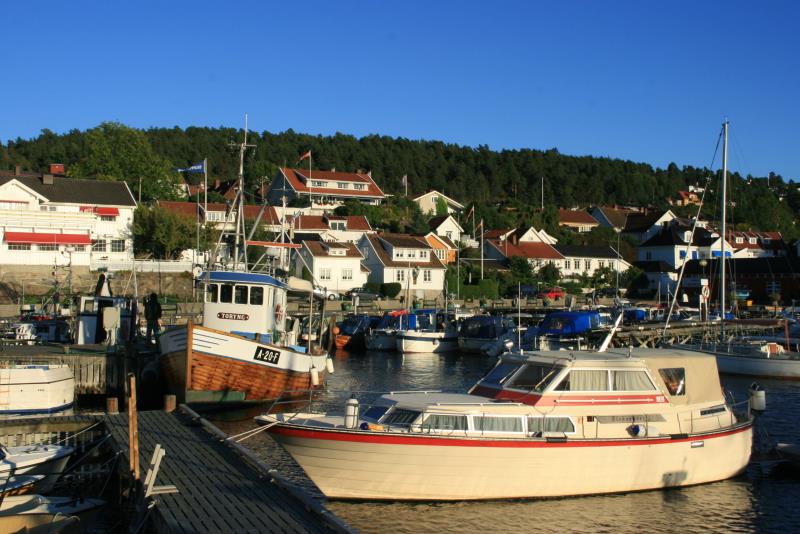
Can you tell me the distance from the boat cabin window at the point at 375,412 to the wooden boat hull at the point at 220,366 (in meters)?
10.4

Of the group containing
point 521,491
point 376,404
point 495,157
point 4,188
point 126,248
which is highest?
point 495,157

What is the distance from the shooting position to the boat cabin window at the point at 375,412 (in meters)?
20.1

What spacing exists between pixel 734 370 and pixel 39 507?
37061 mm

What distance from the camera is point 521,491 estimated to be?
19391mm

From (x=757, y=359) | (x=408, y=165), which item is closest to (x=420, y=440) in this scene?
(x=757, y=359)

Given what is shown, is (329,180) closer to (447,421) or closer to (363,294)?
(363,294)

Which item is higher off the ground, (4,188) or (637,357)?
(4,188)

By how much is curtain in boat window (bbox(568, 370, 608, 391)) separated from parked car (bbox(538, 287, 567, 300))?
6342cm

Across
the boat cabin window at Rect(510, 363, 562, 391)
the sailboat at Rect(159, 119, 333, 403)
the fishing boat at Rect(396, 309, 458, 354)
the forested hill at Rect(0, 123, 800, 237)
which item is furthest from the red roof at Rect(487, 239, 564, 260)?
the boat cabin window at Rect(510, 363, 562, 391)

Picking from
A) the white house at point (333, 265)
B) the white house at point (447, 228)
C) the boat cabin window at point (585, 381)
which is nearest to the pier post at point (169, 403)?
the boat cabin window at point (585, 381)

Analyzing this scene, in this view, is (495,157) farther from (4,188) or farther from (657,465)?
(657,465)

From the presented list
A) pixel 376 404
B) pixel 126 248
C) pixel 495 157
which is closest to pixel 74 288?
pixel 126 248

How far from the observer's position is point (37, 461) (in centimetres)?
1975

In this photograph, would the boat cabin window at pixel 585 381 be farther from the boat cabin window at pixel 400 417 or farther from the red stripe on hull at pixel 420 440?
the boat cabin window at pixel 400 417
